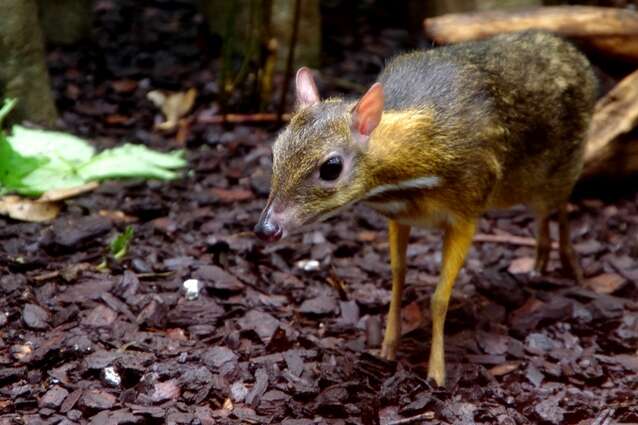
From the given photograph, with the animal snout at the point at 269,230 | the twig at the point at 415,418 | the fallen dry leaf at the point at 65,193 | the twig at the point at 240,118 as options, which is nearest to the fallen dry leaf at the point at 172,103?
the twig at the point at 240,118

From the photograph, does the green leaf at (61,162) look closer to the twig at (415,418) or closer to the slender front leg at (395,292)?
the slender front leg at (395,292)

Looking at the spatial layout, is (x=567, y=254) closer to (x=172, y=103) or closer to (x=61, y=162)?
(x=61, y=162)

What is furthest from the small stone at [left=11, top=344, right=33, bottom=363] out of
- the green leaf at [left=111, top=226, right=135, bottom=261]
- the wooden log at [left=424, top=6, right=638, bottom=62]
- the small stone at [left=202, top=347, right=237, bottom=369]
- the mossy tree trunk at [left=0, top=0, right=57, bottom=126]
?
A: the wooden log at [left=424, top=6, right=638, bottom=62]

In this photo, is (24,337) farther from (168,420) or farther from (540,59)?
(540,59)

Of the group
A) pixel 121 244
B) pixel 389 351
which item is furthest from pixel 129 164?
pixel 389 351

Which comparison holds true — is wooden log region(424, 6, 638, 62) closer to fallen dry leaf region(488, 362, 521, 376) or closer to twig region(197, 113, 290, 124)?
twig region(197, 113, 290, 124)
